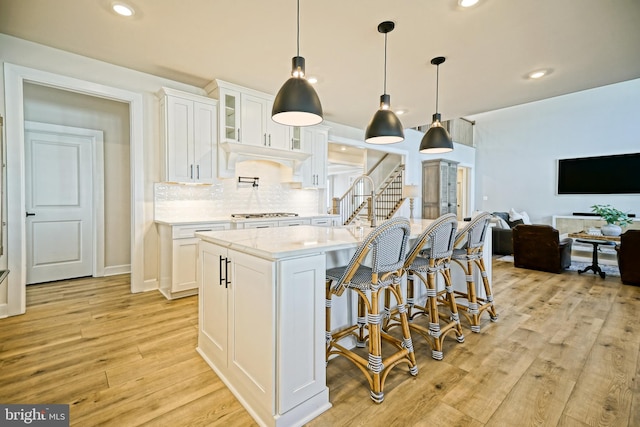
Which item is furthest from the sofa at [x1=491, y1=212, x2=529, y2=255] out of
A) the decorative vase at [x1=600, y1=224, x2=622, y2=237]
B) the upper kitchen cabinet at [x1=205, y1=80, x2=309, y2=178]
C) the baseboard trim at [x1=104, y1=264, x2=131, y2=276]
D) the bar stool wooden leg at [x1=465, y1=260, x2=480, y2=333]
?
the baseboard trim at [x1=104, y1=264, x2=131, y2=276]

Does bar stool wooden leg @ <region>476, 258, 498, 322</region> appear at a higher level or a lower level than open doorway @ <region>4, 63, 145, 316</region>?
lower

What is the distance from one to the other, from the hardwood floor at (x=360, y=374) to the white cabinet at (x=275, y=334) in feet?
0.53

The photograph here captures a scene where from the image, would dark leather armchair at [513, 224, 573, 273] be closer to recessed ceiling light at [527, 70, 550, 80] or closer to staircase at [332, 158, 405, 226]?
recessed ceiling light at [527, 70, 550, 80]

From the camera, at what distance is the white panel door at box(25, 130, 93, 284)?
3928 millimetres

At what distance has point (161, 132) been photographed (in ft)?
12.0

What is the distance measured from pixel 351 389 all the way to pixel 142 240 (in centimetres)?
314

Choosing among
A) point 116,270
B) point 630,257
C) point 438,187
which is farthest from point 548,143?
point 116,270

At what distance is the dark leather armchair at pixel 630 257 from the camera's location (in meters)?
3.85

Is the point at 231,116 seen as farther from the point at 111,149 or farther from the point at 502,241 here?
the point at 502,241

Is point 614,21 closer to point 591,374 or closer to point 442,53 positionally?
point 442,53

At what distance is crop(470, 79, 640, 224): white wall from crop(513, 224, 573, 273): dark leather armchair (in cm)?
359

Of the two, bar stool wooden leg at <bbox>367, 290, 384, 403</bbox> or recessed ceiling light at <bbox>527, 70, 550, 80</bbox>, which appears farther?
recessed ceiling light at <bbox>527, 70, 550, 80</bbox>

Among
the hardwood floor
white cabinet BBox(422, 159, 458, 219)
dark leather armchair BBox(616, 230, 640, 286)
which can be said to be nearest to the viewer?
the hardwood floor

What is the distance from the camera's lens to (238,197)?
14.8ft
